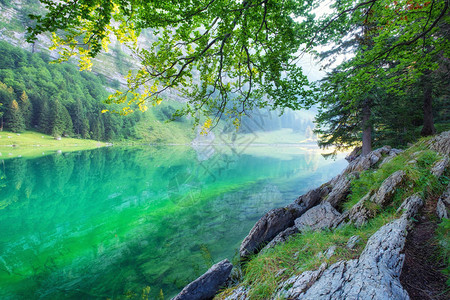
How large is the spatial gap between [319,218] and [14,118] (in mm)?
99194

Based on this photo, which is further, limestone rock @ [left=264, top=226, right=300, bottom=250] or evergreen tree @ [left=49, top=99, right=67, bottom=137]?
evergreen tree @ [left=49, top=99, right=67, bottom=137]

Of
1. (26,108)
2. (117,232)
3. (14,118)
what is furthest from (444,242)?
(26,108)

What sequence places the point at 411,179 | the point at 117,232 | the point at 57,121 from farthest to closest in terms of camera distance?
the point at 57,121 → the point at 117,232 → the point at 411,179

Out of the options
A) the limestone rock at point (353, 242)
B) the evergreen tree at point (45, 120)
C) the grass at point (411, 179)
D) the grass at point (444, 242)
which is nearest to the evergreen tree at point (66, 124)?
the evergreen tree at point (45, 120)

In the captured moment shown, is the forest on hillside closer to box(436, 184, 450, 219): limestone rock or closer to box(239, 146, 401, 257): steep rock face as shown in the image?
box(239, 146, 401, 257): steep rock face

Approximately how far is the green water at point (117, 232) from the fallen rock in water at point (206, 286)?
2.07m

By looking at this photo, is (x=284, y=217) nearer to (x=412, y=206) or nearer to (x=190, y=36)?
(x=412, y=206)

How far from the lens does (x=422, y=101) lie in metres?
Result: 15.2

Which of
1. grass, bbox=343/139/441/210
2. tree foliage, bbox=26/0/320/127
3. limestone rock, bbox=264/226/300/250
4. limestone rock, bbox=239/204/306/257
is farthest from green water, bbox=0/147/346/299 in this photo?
tree foliage, bbox=26/0/320/127

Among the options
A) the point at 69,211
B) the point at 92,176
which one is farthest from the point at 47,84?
the point at 69,211

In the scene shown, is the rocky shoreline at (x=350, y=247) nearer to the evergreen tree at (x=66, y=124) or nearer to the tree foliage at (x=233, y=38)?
the tree foliage at (x=233, y=38)

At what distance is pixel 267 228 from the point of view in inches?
311

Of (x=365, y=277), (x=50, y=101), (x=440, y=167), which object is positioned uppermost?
(x=50, y=101)

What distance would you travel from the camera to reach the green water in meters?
7.32
